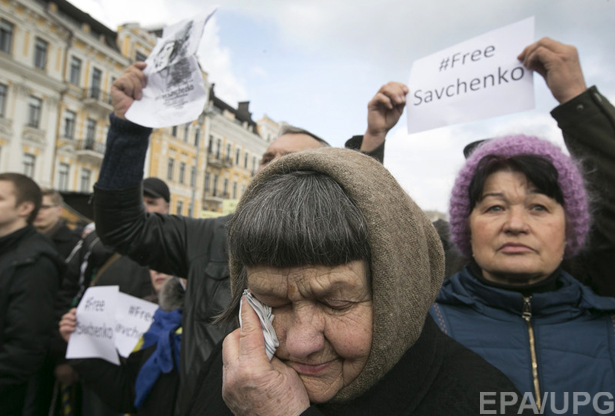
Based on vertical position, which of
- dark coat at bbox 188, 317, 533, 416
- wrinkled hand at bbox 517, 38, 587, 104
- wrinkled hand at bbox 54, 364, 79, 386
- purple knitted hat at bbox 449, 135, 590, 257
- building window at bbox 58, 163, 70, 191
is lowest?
wrinkled hand at bbox 54, 364, 79, 386

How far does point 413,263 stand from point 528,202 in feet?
2.94

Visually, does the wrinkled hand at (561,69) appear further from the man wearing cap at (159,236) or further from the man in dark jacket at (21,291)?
the man in dark jacket at (21,291)

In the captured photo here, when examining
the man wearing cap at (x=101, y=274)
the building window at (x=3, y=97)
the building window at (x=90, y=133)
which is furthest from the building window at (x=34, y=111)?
the man wearing cap at (x=101, y=274)

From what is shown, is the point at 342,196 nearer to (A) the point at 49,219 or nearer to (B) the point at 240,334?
(B) the point at 240,334

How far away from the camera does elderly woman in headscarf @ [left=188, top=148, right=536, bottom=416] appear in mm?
1118

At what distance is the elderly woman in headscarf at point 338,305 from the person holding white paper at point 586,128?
1.03 metres

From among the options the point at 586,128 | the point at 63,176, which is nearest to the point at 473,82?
the point at 586,128

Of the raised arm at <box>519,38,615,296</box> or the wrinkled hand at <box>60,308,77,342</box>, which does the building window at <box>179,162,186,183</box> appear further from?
the raised arm at <box>519,38,615,296</box>

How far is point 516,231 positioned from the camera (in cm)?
176

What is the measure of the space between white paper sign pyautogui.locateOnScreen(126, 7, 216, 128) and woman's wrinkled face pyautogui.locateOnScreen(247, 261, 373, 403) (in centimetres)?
129

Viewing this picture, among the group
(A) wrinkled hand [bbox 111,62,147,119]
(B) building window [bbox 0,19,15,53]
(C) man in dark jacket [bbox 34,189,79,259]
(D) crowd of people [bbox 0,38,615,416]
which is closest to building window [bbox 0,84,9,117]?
(B) building window [bbox 0,19,15,53]

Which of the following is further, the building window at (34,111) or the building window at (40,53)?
the building window at (40,53)

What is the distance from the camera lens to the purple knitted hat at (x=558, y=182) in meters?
1.81

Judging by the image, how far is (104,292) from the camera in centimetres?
329
